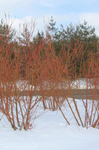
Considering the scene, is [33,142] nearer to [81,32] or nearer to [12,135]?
[12,135]

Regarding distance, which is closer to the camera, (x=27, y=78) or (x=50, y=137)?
(x=50, y=137)

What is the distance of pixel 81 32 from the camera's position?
19.0 m

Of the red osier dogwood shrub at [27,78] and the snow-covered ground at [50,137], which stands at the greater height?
the red osier dogwood shrub at [27,78]

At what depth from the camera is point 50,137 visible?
3.36 m

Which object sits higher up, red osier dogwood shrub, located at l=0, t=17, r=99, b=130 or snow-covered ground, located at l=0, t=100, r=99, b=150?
red osier dogwood shrub, located at l=0, t=17, r=99, b=130

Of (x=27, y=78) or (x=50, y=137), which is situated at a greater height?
(x=27, y=78)

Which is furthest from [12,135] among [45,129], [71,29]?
[71,29]

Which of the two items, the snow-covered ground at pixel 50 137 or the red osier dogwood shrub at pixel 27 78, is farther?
the red osier dogwood shrub at pixel 27 78

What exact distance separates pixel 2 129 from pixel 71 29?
→ 16360mm

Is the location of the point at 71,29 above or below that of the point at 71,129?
above

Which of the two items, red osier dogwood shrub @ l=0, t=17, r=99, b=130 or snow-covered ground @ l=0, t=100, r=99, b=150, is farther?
red osier dogwood shrub @ l=0, t=17, r=99, b=130

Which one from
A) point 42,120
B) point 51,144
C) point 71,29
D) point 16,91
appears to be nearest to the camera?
point 51,144

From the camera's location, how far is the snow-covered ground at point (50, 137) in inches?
121

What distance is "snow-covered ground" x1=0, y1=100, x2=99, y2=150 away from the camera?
10.0ft
